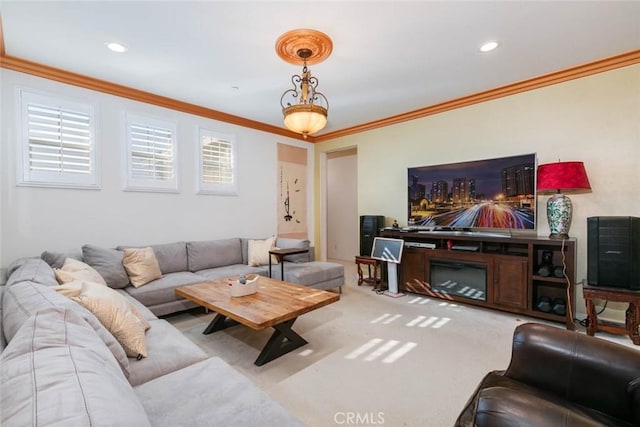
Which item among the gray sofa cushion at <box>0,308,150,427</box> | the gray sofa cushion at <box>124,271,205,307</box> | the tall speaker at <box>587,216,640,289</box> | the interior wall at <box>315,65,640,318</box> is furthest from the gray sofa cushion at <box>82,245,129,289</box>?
the tall speaker at <box>587,216,640,289</box>

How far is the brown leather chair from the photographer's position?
0.97 metres

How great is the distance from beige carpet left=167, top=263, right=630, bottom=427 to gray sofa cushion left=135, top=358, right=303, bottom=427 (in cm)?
65

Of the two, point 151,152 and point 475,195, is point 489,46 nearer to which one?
point 475,195

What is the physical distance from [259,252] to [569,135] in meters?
4.05

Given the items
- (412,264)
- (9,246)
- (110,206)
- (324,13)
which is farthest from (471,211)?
(9,246)

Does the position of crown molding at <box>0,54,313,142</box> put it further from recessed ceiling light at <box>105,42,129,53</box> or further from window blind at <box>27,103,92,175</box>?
recessed ceiling light at <box>105,42,129,53</box>

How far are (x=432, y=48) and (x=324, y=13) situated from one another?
1.13 metres

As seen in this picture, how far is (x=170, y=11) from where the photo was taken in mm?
2170

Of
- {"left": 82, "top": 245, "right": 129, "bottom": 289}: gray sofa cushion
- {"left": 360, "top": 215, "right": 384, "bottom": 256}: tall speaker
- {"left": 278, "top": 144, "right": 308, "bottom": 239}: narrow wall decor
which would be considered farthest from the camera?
{"left": 278, "top": 144, "right": 308, "bottom": 239}: narrow wall decor

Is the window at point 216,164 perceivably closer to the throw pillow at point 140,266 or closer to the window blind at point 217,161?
the window blind at point 217,161

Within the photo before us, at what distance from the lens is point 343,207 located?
725 centimetres

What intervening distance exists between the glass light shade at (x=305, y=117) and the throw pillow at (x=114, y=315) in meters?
1.80

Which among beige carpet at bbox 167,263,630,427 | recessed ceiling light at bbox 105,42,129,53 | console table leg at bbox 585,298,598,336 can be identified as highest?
recessed ceiling light at bbox 105,42,129,53

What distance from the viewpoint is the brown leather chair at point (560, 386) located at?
966mm
